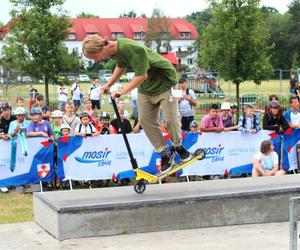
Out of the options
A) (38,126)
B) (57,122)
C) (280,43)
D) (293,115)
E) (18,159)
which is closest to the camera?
(18,159)

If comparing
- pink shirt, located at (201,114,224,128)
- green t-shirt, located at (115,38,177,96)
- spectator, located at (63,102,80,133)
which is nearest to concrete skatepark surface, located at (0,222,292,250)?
green t-shirt, located at (115,38,177,96)

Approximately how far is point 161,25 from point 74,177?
323 ft

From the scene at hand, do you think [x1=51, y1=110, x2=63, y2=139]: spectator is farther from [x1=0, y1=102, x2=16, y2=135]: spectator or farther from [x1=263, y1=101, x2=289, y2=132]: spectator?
[x1=263, y1=101, x2=289, y2=132]: spectator

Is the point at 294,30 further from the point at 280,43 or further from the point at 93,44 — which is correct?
the point at 93,44

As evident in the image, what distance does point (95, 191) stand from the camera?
7805mm

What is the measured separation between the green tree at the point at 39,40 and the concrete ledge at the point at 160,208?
581 inches

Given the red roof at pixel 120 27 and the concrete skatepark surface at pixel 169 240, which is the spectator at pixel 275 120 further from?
the red roof at pixel 120 27

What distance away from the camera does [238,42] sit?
2236cm

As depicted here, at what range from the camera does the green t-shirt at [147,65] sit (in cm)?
680

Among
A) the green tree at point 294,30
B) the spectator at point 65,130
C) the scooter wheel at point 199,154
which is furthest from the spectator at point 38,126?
the green tree at point 294,30

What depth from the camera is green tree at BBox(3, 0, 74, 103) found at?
71.3 feet

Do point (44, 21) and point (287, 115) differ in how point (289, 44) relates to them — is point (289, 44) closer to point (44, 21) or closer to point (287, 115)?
point (44, 21)

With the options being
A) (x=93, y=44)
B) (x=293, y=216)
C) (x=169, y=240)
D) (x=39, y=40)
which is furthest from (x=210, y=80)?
(x=293, y=216)

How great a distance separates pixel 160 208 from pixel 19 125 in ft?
16.0
